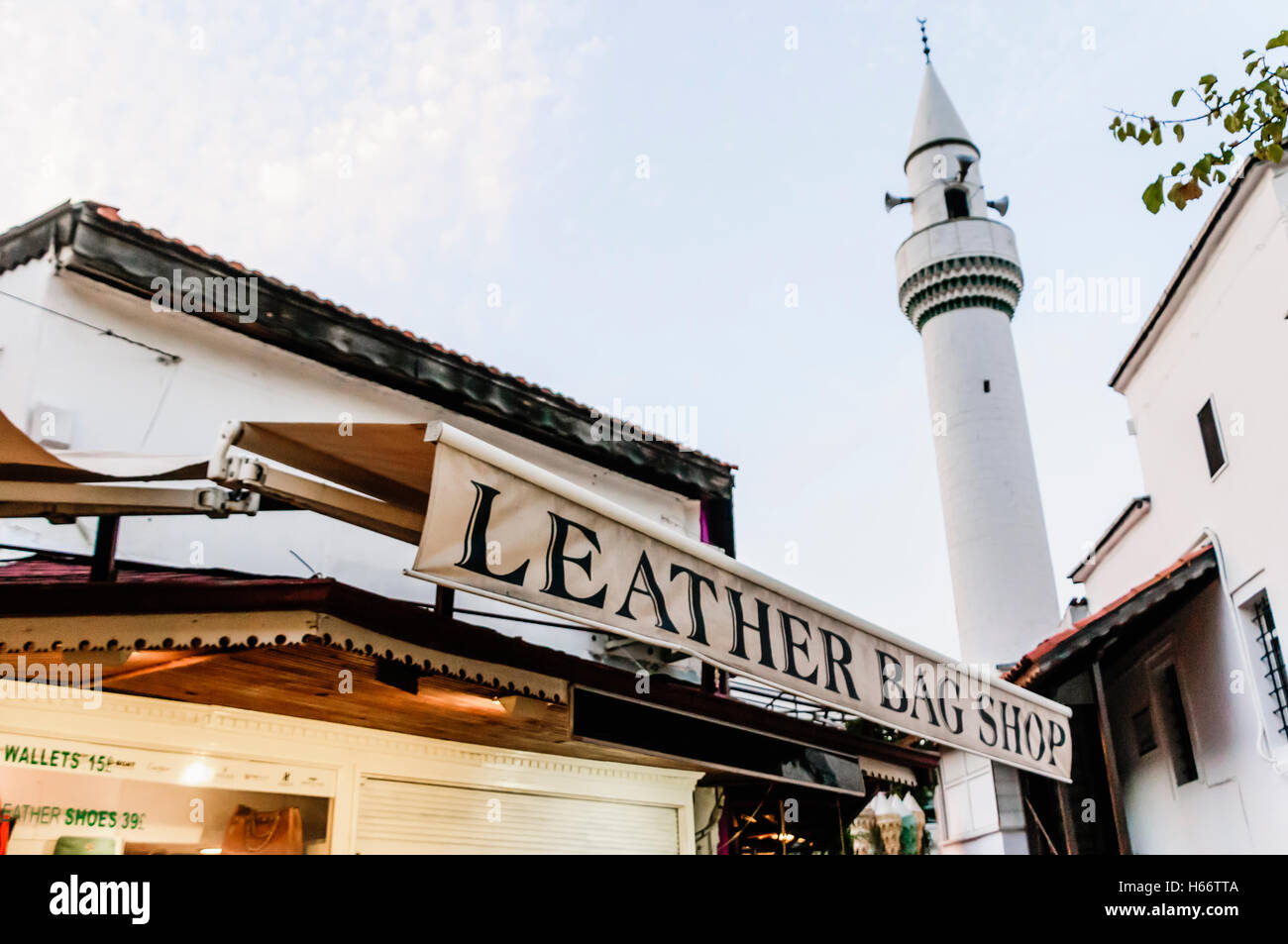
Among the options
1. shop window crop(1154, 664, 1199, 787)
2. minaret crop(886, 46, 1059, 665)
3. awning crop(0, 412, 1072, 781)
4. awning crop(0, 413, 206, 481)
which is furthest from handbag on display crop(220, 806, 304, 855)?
minaret crop(886, 46, 1059, 665)

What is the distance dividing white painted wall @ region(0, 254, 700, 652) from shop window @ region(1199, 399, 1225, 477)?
7959 millimetres

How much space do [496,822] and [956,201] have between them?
25.9m

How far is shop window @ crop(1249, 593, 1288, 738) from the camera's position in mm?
10023

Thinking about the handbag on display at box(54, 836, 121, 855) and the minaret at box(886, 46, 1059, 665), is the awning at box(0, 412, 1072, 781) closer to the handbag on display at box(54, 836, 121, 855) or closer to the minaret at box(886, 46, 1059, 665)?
the handbag on display at box(54, 836, 121, 855)

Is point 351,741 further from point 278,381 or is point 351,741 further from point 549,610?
point 549,610

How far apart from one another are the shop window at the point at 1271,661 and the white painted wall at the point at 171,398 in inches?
296

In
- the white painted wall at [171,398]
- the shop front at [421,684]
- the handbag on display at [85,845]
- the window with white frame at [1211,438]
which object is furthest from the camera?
the window with white frame at [1211,438]

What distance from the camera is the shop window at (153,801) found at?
5.71 meters

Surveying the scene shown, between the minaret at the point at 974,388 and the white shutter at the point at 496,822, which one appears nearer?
the white shutter at the point at 496,822

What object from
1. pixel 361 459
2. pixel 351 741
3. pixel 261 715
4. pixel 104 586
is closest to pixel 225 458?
pixel 361 459

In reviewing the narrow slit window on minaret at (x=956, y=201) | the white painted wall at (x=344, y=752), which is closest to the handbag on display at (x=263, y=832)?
the white painted wall at (x=344, y=752)

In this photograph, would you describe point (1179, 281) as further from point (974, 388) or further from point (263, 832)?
point (974, 388)

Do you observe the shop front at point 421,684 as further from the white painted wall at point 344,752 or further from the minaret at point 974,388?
the minaret at point 974,388
